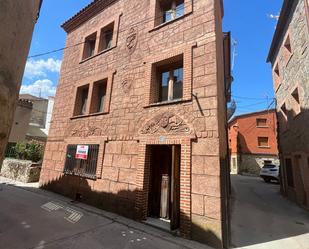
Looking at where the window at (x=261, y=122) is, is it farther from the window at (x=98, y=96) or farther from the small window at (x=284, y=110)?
the window at (x=98, y=96)

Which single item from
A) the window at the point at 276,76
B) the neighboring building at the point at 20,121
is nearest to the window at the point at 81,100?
the neighboring building at the point at 20,121

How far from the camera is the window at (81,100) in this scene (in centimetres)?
913

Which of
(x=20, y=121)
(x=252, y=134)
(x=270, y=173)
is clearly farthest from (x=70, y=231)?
(x=252, y=134)

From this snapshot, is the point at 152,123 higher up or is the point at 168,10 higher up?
the point at 168,10

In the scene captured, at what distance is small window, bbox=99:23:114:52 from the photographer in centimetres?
912

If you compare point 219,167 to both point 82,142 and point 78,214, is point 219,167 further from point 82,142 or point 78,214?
point 82,142

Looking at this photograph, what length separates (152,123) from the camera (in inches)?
236

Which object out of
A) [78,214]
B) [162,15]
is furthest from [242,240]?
[162,15]

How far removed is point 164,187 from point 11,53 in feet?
16.3

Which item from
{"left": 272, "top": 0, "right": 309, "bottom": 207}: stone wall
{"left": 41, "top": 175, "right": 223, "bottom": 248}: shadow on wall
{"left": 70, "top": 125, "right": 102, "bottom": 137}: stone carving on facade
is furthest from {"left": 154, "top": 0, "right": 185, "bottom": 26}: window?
{"left": 41, "top": 175, "right": 223, "bottom": 248}: shadow on wall

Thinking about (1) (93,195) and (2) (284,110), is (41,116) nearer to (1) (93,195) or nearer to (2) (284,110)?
(1) (93,195)

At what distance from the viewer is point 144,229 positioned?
504 centimetres

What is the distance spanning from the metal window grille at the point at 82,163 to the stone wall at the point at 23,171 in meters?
4.75

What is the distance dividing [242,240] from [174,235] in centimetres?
177
